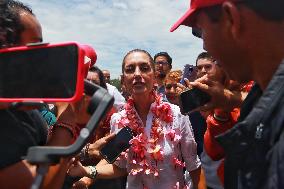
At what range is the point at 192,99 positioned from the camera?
6.33 feet

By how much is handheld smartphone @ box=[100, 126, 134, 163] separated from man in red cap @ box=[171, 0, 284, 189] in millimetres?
1244

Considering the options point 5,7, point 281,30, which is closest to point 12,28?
point 5,7

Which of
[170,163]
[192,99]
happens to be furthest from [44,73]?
[170,163]

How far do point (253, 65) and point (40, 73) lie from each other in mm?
779

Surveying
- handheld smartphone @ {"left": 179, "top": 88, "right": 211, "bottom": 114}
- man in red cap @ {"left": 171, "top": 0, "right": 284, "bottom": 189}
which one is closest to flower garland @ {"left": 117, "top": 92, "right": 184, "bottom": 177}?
handheld smartphone @ {"left": 179, "top": 88, "right": 211, "bottom": 114}

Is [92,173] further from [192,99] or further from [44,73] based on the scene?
[44,73]

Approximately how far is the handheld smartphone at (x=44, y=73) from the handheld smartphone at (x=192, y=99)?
0.92 m

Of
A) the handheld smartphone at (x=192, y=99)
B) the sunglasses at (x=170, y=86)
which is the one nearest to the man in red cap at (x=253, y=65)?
the handheld smartphone at (x=192, y=99)

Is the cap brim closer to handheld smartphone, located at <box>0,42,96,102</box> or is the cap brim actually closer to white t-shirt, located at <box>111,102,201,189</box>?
handheld smartphone, located at <box>0,42,96,102</box>

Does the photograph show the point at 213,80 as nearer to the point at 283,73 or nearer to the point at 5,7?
the point at 283,73

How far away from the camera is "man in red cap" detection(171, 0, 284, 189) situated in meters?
1.21

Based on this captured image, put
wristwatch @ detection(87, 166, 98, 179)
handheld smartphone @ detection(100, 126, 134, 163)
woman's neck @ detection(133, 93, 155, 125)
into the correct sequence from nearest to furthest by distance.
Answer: handheld smartphone @ detection(100, 126, 134, 163) < wristwatch @ detection(87, 166, 98, 179) < woman's neck @ detection(133, 93, 155, 125)

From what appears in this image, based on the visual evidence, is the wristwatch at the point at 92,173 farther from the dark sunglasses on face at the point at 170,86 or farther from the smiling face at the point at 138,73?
the dark sunglasses on face at the point at 170,86

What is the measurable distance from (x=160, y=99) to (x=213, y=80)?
151 centimetres
